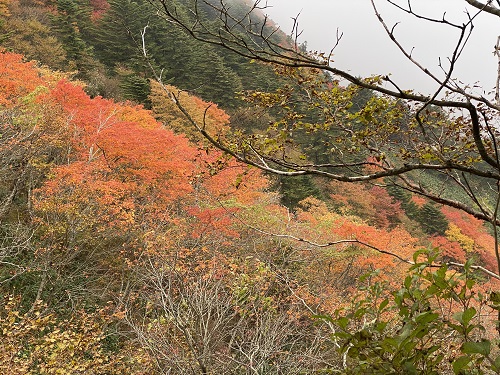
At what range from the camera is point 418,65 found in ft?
6.81

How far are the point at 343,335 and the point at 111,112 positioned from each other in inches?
613

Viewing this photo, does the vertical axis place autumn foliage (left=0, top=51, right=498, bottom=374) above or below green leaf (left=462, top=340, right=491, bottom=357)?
below

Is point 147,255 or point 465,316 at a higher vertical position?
point 465,316

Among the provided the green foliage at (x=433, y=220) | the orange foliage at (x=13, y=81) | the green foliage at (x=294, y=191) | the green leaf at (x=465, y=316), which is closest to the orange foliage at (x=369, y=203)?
the green foliage at (x=433, y=220)

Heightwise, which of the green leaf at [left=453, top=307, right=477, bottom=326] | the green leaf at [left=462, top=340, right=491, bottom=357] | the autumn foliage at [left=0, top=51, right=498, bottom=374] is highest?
the green leaf at [left=453, top=307, right=477, bottom=326]

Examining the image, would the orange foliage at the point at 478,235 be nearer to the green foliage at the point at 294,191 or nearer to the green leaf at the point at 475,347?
the green foliage at the point at 294,191

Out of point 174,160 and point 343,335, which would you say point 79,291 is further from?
point 343,335

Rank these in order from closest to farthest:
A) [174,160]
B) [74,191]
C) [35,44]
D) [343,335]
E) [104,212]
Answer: [343,335]
[74,191]
[104,212]
[174,160]
[35,44]

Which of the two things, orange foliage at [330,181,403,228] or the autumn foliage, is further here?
orange foliage at [330,181,403,228]

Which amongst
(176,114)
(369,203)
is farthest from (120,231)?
(369,203)

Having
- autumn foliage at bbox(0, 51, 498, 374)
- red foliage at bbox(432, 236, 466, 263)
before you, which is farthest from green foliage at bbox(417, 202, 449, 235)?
autumn foliage at bbox(0, 51, 498, 374)

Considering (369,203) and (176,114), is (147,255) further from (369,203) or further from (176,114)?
(369,203)

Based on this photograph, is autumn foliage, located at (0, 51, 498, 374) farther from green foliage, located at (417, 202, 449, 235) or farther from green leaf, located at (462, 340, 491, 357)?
green foliage, located at (417, 202, 449, 235)

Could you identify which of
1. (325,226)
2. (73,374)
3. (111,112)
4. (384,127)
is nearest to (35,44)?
(111,112)
